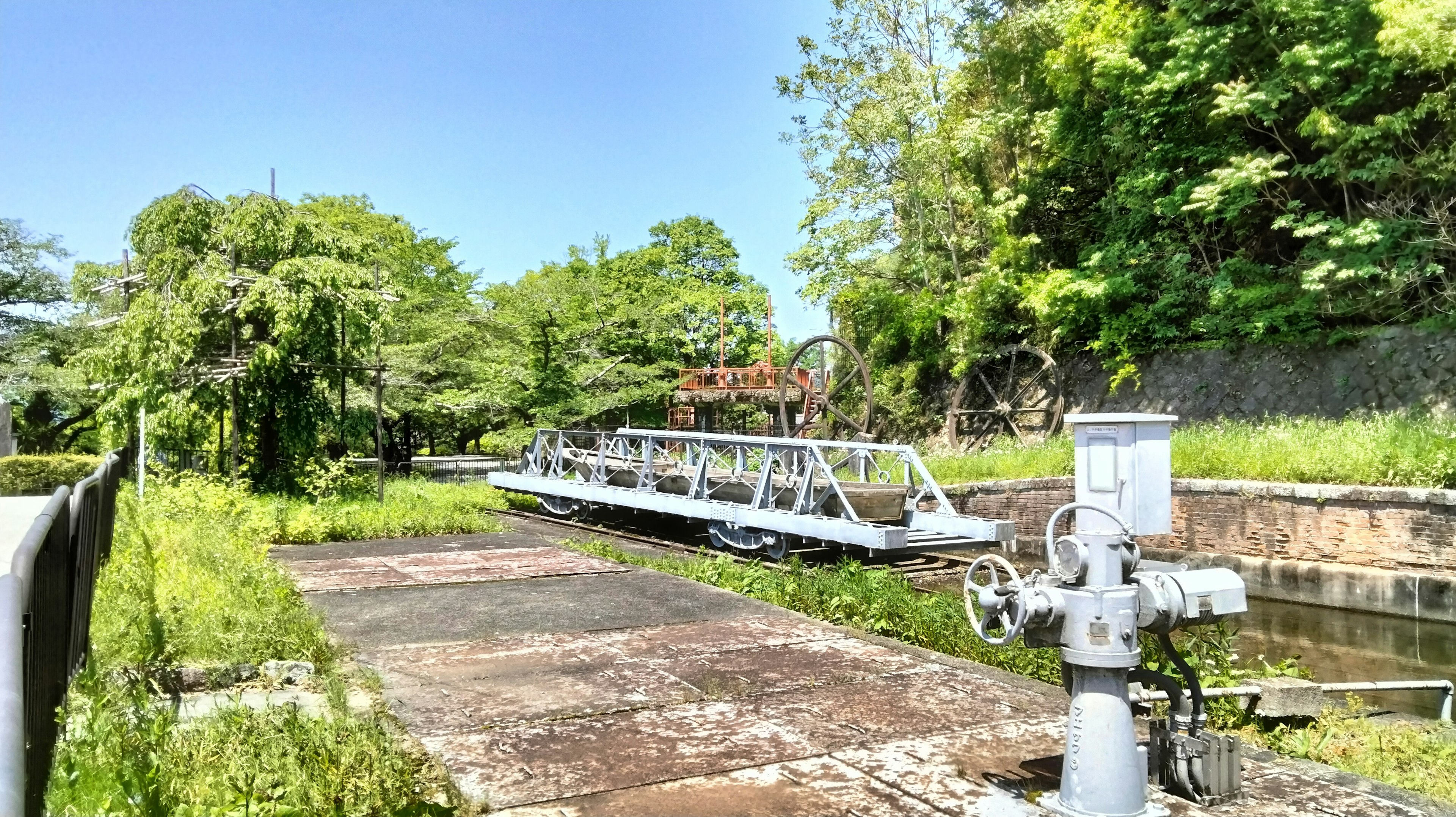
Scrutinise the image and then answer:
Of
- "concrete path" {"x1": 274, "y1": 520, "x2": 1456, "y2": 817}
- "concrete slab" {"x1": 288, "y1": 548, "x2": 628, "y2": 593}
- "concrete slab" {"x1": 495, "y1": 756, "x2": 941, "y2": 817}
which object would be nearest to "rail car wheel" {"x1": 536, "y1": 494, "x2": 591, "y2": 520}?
"concrete slab" {"x1": 288, "y1": 548, "x2": 628, "y2": 593}

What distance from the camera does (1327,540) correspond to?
1323cm

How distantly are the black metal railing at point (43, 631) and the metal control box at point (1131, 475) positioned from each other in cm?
311

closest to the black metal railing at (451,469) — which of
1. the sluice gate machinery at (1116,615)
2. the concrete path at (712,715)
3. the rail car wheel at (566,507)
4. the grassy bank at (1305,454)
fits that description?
the rail car wheel at (566,507)

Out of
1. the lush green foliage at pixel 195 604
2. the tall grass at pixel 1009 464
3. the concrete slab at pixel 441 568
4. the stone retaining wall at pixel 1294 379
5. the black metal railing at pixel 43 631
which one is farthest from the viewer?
the tall grass at pixel 1009 464

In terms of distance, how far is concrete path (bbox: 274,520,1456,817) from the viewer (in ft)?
12.5

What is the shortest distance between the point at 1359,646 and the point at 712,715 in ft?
28.0

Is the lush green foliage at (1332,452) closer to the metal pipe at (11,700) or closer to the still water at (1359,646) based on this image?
the still water at (1359,646)

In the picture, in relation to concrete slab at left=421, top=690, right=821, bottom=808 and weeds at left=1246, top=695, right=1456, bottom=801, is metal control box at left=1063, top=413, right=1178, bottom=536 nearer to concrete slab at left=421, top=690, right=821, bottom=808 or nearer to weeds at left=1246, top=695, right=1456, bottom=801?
concrete slab at left=421, top=690, right=821, bottom=808

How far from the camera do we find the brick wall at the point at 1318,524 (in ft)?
A: 39.8

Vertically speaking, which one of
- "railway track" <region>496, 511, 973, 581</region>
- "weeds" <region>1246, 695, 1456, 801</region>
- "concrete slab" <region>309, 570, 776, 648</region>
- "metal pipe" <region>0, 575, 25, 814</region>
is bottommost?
"weeds" <region>1246, 695, 1456, 801</region>

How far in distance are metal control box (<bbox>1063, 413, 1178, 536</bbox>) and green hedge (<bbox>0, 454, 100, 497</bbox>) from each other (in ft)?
74.7

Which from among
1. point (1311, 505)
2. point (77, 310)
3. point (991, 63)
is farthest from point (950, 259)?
point (77, 310)

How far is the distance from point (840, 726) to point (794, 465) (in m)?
8.88

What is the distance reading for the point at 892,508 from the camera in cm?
1216
